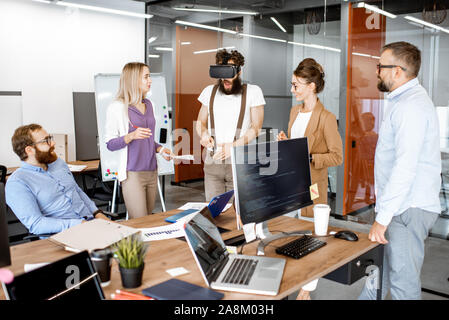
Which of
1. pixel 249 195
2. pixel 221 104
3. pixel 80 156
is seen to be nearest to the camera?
pixel 249 195

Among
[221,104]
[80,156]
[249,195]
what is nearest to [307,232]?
[249,195]

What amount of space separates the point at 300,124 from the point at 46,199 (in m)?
1.83

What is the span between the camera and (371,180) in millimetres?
5582

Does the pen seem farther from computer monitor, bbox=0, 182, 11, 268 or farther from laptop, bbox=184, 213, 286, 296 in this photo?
computer monitor, bbox=0, 182, 11, 268

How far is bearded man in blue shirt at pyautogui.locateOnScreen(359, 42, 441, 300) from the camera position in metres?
2.26

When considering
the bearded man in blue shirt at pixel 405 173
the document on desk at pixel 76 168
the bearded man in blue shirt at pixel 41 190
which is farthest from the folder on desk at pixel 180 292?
the document on desk at pixel 76 168

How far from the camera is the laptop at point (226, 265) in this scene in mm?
1735

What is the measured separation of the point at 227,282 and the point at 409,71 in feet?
5.02

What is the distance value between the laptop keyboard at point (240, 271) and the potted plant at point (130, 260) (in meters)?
0.35

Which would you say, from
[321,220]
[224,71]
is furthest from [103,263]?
[224,71]

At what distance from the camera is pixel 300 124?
3.25 meters

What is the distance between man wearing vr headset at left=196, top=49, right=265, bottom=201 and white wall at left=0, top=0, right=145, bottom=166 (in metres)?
3.63

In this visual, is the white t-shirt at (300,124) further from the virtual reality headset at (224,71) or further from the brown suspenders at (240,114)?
the virtual reality headset at (224,71)
